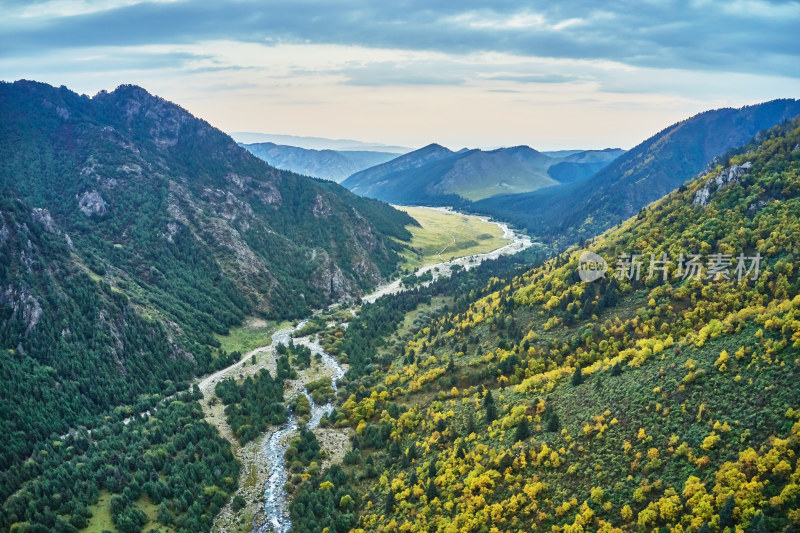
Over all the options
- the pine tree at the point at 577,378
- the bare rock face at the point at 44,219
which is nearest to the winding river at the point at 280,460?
the pine tree at the point at 577,378

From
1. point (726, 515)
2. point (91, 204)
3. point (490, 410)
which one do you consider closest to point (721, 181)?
point (490, 410)

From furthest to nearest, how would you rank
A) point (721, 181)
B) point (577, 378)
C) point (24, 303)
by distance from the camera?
point (721, 181) < point (24, 303) < point (577, 378)

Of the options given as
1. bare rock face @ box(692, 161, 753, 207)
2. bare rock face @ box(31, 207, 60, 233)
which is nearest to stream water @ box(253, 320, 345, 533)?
bare rock face @ box(31, 207, 60, 233)

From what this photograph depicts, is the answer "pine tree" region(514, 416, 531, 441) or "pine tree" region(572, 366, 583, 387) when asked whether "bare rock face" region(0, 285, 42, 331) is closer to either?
"pine tree" region(514, 416, 531, 441)

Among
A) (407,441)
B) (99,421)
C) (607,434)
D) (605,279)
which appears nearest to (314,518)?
(407,441)

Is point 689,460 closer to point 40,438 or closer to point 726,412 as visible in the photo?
point 726,412

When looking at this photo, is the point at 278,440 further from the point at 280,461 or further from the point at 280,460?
the point at 280,461

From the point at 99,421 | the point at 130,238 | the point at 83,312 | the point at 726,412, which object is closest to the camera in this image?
the point at 726,412
